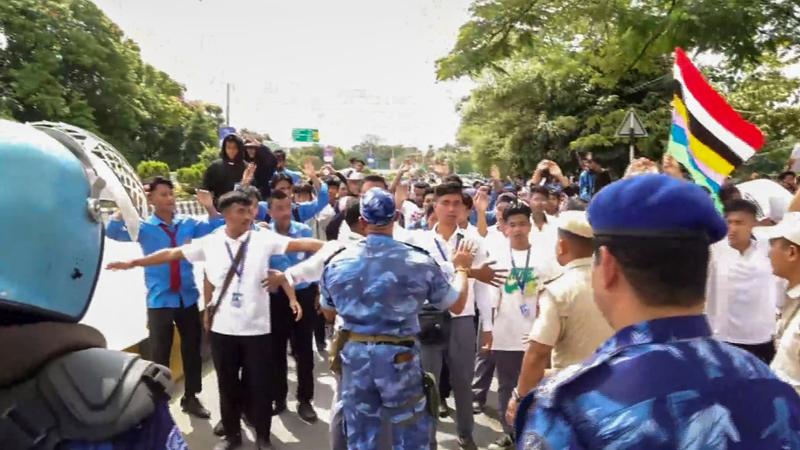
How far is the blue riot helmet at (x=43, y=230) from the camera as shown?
1103 millimetres

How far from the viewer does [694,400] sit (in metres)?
1.27

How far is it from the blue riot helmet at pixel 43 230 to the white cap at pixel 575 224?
92.3 inches

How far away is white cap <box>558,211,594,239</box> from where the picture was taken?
123 inches

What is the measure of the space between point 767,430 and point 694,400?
172mm

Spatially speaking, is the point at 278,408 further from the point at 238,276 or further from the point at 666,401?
the point at 666,401

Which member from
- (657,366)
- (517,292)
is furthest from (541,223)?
(657,366)

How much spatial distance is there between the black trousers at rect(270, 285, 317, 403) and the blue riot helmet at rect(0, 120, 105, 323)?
4.35m

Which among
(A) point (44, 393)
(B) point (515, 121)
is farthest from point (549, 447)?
(B) point (515, 121)

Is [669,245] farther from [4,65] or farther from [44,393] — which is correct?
[4,65]

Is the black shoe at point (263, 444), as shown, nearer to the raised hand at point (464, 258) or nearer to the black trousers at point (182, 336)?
the black trousers at point (182, 336)

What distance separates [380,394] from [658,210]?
236 cm

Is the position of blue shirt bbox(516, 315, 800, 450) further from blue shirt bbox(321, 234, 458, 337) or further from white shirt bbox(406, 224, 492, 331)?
white shirt bbox(406, 224, 492, 331)

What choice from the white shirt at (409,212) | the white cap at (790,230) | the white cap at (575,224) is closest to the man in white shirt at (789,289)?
the white cap at (790,230)

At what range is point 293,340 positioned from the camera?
6.04 metres
